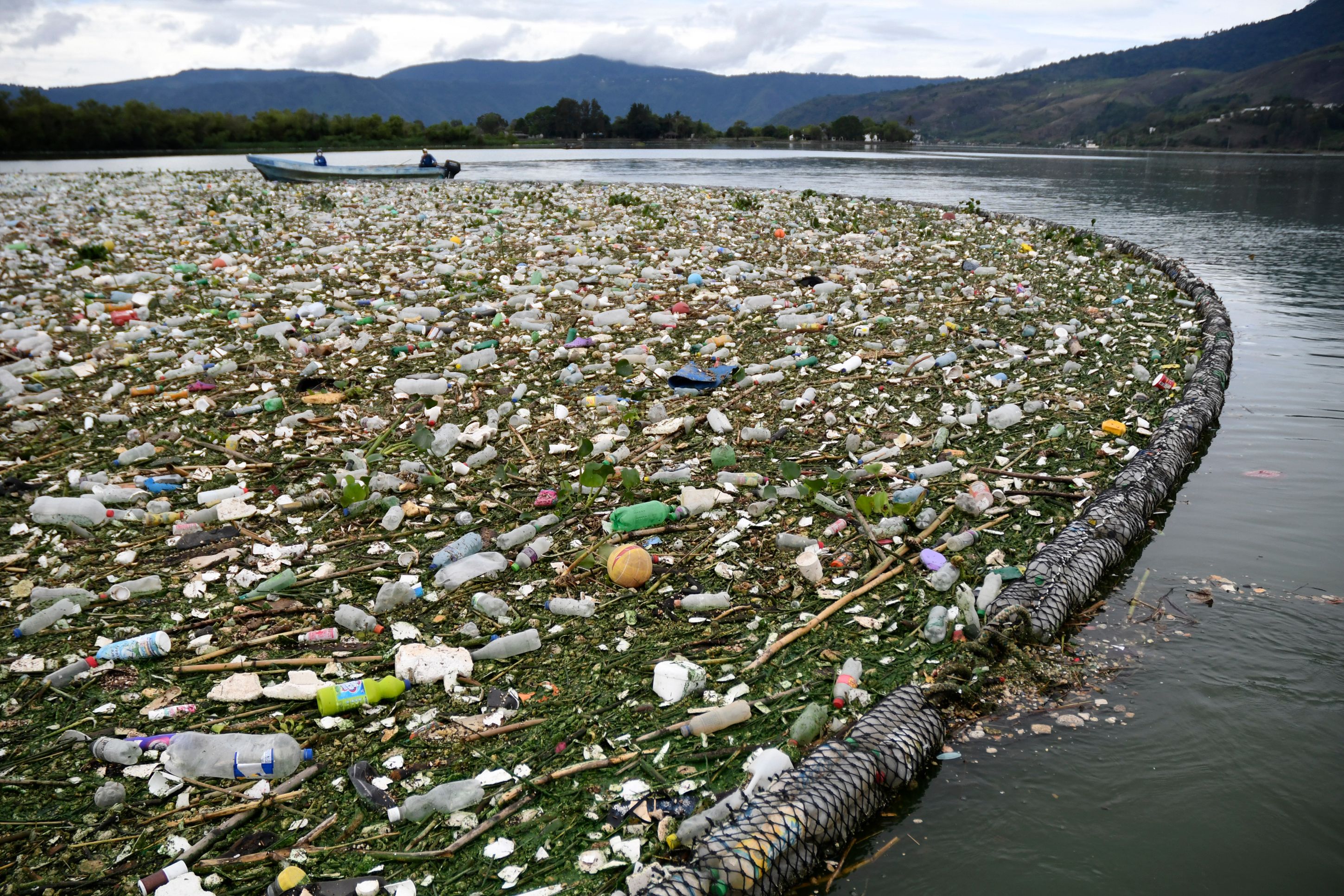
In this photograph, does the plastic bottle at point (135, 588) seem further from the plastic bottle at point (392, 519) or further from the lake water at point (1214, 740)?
the lake water at point (1214, 740)

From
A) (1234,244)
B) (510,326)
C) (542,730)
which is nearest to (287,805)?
(542,730)

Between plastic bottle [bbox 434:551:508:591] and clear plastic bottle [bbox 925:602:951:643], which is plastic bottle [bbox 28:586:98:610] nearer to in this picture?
plastic bottle [bbox 434:551:508:591]

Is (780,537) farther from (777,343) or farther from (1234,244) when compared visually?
(1234,244)

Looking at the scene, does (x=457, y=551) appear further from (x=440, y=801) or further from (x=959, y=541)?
(x=959, y=541)

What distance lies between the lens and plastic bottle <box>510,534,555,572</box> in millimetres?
3758

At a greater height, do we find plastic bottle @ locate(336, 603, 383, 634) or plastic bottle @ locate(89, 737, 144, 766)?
plastic bottle @ locate(336, 603, 383, 634)

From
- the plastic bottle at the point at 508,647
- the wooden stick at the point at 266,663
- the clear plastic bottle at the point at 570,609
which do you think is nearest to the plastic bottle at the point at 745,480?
the clear plastic bottle at the point at 570,609

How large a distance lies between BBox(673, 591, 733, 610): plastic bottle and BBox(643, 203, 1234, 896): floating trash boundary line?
2.92 feet

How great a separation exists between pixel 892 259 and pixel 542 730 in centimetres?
980

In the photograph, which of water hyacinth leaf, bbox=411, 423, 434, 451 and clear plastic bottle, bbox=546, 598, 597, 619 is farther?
water hyacinth leaf, bbox=411, 423, 434, 451

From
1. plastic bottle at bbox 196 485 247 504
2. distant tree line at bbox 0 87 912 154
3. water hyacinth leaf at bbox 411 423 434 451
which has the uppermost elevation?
distant tree line at bbox 0 87 912 154

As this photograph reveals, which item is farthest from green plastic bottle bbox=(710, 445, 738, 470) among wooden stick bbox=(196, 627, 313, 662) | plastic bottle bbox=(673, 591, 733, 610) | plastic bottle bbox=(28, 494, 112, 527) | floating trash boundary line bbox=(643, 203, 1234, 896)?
plastic bottle bbox=(28, 494, 112, 527)

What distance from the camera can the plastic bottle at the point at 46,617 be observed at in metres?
3.25

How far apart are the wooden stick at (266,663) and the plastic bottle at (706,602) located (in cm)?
131
